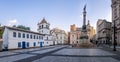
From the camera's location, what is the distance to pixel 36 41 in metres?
59.3

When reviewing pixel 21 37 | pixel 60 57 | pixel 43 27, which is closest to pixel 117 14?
pixel 43 27

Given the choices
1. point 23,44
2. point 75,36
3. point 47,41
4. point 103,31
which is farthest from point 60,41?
point 23,44

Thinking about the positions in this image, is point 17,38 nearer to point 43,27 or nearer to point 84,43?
point 84,43

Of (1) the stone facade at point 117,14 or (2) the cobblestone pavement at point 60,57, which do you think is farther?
(1) the stone facade at point 117,14

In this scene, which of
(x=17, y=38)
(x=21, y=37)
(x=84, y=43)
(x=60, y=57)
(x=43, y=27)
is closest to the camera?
(x=60, y=57)

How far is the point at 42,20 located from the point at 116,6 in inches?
1205

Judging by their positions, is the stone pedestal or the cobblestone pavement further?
the stone pedestal

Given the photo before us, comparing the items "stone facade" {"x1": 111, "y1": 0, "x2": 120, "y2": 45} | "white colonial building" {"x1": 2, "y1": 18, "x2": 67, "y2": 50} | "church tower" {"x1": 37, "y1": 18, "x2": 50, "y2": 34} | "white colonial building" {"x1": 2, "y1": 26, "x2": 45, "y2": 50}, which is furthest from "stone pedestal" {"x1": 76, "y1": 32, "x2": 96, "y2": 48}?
"church tower" {"x1": 37, "y1": 18, "x2": 50, "y2": 34}

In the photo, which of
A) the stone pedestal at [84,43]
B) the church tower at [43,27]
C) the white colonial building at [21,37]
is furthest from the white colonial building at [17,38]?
the church tower at [43,27]

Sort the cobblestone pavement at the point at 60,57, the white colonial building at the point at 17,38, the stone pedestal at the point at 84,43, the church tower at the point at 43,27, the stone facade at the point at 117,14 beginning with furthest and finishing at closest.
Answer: the church tower at the point at 43,27 → the stone facade at the point at 117,14 → the stone pedestal at the point at 84,43 → the white colonial building at the point at 17,38 → the cobblestone pavement at the point at 60,57

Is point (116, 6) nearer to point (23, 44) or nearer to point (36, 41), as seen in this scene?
point (36, 41)

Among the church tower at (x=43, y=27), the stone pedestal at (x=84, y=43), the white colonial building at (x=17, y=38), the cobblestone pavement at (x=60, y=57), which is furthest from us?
the church tower at (x=43, y=27)

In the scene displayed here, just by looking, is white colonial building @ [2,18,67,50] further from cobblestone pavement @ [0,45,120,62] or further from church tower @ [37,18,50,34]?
cobblestone pavement @ [0,45,120,62]

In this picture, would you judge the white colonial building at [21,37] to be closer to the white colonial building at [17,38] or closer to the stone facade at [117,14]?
the white colonial building at [17,38]
